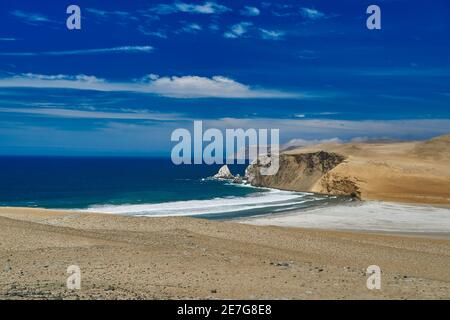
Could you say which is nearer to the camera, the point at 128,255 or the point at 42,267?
the point at 42,267

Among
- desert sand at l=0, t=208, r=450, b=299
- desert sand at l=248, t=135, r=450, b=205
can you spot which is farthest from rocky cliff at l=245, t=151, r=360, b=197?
desert sand at l=0, t=208, r=450, b=299

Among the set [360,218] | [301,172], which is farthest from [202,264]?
[301,172]

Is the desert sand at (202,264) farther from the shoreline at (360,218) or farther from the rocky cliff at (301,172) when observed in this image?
the rocky cliff at (301,172)

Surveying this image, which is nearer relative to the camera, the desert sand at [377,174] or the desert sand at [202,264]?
the desert sand at [202,264]

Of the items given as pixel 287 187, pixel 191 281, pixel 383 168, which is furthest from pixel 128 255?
pixel 287 187

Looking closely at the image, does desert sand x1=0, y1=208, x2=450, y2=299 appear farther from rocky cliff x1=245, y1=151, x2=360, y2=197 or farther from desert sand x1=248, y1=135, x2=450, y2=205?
rocky cliff x1=245, y1=151, x2=360, y2=197

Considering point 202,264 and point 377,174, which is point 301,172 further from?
point 202,264

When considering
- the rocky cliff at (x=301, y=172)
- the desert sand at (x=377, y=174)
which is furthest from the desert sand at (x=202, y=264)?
the rocky cliff at (x=301, y=172)

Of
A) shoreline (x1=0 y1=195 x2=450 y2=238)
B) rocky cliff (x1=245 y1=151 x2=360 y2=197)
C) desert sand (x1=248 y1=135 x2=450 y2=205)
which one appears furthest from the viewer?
rocky cliff (x1=245 y1=151 x2=360 y2=197)

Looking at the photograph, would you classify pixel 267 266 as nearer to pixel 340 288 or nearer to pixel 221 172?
pixel 340 288
